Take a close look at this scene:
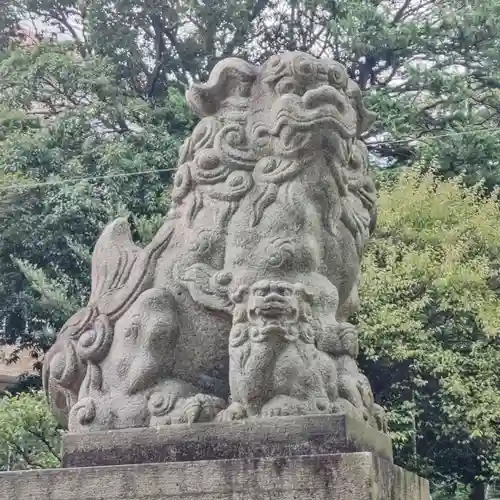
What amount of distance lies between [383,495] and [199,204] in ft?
5.32

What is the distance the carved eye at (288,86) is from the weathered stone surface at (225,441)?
1586 mm

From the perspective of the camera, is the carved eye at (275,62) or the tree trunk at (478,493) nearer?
the carved eye at (275,62)

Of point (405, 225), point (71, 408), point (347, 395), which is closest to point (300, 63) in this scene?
point (347, 395)

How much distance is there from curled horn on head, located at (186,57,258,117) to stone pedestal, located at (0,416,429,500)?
1663 millimetres

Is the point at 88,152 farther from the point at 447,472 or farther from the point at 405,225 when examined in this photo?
the point at 447,472

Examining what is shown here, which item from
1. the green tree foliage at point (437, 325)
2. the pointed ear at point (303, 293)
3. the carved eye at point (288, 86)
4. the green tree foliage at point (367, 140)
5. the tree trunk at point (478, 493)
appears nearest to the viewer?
the pointed ear at point (303, 293)

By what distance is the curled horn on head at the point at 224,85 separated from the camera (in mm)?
4980

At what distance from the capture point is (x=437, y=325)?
42.9 ft

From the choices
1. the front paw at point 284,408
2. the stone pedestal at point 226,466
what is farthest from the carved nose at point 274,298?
the stone pedestal at point 226,466

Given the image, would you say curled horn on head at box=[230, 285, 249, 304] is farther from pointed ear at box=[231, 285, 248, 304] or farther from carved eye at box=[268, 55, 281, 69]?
carved eye at box=[268, 55, 281, 69]

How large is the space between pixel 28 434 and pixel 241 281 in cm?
857

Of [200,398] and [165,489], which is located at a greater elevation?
[200,398]

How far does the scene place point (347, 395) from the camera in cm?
454

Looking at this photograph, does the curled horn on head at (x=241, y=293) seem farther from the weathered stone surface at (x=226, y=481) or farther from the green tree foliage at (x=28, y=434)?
Answer: the green tree foliage at (x=28, y=434)
